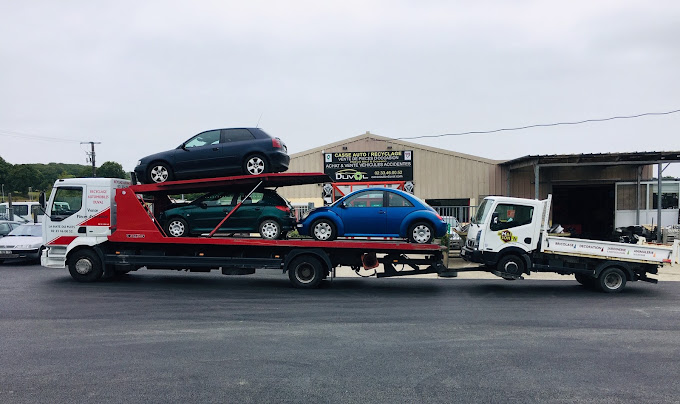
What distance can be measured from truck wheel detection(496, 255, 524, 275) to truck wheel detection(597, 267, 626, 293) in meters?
1.77

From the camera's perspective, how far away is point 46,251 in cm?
1041

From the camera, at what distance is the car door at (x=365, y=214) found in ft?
31.9

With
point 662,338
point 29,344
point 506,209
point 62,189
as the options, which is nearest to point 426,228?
point 506,209

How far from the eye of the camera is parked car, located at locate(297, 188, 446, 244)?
31.4 ft

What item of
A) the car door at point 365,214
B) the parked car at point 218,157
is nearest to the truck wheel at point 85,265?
the parked car at point 218,157

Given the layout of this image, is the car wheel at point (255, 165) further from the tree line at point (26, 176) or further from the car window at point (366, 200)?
the tree line at point (26, 176)

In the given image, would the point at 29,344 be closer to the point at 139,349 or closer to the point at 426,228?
the point at 139,349

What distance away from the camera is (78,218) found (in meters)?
10.4

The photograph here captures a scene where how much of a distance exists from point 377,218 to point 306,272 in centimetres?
200

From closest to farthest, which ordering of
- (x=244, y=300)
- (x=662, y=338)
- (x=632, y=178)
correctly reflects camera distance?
1. (x=662, y=338)
2. (x=244, y=300)
3. (x=632, y=178)

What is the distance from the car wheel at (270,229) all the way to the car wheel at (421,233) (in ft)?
9.77

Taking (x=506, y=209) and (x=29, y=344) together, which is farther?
(x=506, y=209)

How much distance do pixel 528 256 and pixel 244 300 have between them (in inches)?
243

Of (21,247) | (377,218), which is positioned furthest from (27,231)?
(377,218)
